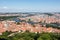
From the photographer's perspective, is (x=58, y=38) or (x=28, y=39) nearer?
(x=28, y=39)

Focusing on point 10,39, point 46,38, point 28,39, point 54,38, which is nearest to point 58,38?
point 54,38

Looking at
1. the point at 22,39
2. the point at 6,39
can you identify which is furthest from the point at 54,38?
the point at 6,39

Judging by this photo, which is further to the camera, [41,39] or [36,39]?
[36,39]

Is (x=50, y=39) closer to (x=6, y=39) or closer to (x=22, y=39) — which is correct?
(x=22, y=39)

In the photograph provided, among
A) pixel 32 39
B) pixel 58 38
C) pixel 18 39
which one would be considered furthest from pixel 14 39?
pixel 58 38

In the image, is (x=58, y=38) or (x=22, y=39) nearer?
(x=22, y=39)

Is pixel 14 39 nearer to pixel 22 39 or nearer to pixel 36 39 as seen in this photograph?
pixel 22 39

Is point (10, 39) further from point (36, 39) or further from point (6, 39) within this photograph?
point (36, 39)
